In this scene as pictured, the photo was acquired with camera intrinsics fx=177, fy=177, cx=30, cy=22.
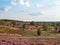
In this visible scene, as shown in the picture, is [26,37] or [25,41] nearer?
[25,41]

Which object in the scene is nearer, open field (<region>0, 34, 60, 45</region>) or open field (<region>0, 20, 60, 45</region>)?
open field (<region>0, 34, 60, 45</region>)

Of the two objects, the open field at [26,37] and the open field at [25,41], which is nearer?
the open field at [25,41]

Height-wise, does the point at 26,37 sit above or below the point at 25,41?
below
